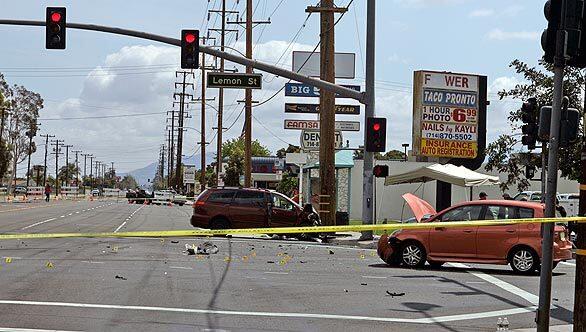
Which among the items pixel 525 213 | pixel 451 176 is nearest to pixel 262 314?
pixel 525 213

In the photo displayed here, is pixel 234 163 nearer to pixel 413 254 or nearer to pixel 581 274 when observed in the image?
pixel 413 254

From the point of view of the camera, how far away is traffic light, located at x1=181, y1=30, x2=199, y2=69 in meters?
23.4

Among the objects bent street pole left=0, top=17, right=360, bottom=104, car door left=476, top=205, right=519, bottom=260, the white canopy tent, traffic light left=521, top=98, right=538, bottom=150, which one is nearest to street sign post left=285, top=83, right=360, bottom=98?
the white canopy tent

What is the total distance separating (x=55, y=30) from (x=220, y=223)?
9.09 m

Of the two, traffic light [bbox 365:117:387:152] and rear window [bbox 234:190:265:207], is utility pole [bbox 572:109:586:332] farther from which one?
rear window [bbox 234:190:265:207]

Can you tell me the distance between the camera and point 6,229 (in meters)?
29.5

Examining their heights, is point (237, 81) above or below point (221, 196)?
above

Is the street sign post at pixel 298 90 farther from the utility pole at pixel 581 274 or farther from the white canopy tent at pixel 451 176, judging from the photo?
the utility pole at pixel 581 274

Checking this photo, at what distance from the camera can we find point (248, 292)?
13695 millimetres

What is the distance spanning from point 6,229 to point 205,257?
1256 cm

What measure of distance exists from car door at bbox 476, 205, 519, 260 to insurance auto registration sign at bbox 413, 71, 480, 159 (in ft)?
50.9

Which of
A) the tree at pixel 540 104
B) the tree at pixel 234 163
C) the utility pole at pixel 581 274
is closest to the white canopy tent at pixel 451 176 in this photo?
the tree at pixel 540 104

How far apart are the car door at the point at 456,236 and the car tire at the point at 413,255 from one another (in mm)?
238

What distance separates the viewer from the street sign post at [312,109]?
144ft
